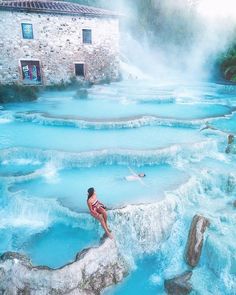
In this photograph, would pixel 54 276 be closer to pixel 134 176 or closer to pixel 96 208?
pixel 96 208

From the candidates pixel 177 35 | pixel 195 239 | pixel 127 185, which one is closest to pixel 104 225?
pixel 195 239

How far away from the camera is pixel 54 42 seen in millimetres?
19266

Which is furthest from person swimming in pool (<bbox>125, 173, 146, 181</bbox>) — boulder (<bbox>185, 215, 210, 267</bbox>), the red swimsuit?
the red swimsuit

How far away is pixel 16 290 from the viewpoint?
616cm

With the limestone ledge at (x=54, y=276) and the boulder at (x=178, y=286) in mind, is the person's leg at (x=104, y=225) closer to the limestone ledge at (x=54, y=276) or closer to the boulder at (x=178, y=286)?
the limestone ledge at (x=54, y=276)

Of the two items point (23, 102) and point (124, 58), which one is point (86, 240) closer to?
point (23, 102)

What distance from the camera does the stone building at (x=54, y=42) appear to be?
18.3 meters

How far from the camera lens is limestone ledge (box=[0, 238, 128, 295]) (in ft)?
20.2

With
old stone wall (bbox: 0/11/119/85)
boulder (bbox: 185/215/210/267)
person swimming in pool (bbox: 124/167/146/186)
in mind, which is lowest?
boulder (bbox: 185/215/210/267)

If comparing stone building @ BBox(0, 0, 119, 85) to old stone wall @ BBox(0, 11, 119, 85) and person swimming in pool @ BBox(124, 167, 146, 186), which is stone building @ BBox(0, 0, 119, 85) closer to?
old stone wall @ BBox(0, 11, 119, 85)

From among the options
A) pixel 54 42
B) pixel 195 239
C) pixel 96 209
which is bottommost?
pixel 195 239

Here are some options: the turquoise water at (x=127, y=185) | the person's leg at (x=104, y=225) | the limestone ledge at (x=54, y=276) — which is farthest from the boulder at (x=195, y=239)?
the limestone ledge at (x=54, y=276)

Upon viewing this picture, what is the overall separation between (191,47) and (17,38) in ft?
47.5

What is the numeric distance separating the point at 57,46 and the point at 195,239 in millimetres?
15277
